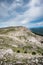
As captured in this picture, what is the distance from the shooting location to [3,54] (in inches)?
1375

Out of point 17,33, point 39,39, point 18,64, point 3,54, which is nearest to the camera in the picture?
point 18,64

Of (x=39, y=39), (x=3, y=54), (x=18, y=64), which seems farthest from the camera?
(x=39, y=39)

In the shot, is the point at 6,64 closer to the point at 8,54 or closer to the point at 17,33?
the point at 8,54

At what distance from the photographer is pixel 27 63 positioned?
84.0ft

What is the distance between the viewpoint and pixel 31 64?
24688 mm

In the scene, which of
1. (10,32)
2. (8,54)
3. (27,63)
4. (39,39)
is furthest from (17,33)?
(27,63)

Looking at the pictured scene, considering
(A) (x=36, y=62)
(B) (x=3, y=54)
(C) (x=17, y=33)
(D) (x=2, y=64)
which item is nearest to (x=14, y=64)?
(D) (x=2, y=64)

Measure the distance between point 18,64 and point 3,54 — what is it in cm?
1105

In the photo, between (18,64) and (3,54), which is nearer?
(18,64)

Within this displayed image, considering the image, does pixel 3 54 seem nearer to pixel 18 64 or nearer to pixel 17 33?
pixel 18 64

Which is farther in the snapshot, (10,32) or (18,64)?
(10,32)

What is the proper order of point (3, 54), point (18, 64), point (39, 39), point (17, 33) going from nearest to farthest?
point (18, 64)
point (3, 54)
point (39, 39)
point (17, 33)

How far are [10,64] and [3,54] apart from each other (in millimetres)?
10320

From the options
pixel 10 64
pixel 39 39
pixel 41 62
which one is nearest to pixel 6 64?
pixel 10 64
